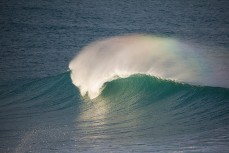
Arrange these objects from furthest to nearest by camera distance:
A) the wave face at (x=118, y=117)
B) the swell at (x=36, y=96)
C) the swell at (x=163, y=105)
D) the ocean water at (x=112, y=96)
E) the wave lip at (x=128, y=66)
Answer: the wave lip at (x=128, y=66), the swell at (x=36, y=96), the swell at (x=163, y=105), the ocean water at (x=112, y=96), the wave face at (x=118, y=117)

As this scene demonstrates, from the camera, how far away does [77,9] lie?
50125mm

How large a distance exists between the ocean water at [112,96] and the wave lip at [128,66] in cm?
5

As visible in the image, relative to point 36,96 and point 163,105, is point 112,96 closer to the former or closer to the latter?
point 163,105

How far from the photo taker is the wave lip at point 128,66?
18.0 metres

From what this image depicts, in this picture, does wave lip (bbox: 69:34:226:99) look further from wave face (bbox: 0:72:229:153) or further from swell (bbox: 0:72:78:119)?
swell (bbox: 0:72:78:119)

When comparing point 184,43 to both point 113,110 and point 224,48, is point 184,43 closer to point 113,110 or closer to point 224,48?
point 224,48

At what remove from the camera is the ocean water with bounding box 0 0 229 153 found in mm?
12094

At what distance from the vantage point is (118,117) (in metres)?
14.8

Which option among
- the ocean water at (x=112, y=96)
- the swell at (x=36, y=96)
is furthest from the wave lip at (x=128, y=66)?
the swell at (x=36, y=96)

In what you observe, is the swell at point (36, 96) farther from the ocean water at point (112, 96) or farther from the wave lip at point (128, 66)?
the wave lip at point (128, 66)

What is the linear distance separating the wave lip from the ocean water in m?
0.05

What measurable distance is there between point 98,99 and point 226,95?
497cm

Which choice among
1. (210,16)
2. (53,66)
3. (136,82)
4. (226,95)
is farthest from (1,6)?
(226,95)

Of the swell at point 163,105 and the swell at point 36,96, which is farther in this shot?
the swell at point 36,96
